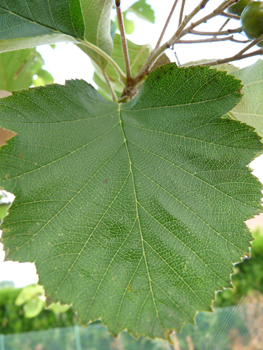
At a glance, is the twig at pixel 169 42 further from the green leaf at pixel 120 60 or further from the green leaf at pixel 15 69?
the green leaf at pixel 15 69

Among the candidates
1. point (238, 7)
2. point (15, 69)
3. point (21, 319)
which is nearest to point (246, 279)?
point (21, 319)

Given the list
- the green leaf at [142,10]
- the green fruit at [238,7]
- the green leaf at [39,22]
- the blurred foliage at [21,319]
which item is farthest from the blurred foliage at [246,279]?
the green leaf at [39,22]

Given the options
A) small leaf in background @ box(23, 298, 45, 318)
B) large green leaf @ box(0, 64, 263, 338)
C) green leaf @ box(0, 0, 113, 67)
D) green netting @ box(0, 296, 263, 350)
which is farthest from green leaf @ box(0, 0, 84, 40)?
green netting @ box(0, 296, 263, 350)

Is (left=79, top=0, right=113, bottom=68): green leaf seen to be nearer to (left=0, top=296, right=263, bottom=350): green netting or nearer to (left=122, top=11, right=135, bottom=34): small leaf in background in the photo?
(left=122, top=11, right=135, bottom=34): small leaf in background

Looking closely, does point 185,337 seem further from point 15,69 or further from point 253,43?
point 253,43

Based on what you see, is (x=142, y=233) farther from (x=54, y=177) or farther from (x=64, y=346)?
(x=64, y=346)

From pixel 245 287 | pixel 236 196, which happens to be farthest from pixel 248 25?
pixel 245 287
